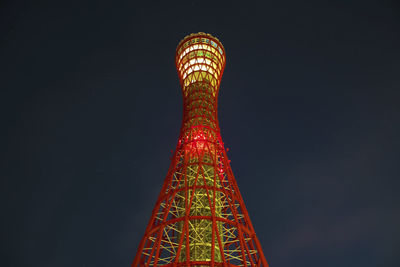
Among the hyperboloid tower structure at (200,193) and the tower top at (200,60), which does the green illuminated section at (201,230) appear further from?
the tower top at (200,60)

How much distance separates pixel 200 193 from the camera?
23812 mm

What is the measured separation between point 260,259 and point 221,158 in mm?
8357

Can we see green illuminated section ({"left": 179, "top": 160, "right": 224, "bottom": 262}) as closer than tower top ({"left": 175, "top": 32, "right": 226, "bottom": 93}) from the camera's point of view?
Yes

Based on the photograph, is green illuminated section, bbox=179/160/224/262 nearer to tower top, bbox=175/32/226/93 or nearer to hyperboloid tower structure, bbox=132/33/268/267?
hyperboloid tower structure, bbox=132/33/268/267

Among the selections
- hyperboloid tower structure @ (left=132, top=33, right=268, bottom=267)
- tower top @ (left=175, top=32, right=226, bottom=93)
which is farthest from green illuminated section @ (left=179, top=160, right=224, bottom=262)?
tower top @ (left=175, top=32, right=226, bottom=93)

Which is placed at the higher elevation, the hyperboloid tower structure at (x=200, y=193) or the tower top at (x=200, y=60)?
the tower top at (x=200, y=60)

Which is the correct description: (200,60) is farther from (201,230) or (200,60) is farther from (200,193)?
(201,230)

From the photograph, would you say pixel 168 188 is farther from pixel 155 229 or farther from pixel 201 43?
pixel 201 43

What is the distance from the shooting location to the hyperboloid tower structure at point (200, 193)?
59.3 feet

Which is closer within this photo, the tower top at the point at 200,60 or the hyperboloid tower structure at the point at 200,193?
the hyperboloid tower structure at the point at 200,193

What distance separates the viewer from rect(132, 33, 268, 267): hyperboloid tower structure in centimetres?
1806

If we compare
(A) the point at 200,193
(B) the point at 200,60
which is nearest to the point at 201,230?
(A) the point at 200,193

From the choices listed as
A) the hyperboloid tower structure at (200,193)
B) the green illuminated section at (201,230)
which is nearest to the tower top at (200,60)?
the hyperboloid tower structure at (200,193)

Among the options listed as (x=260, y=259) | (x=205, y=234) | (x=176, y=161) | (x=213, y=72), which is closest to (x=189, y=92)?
(x=213, y=72)
